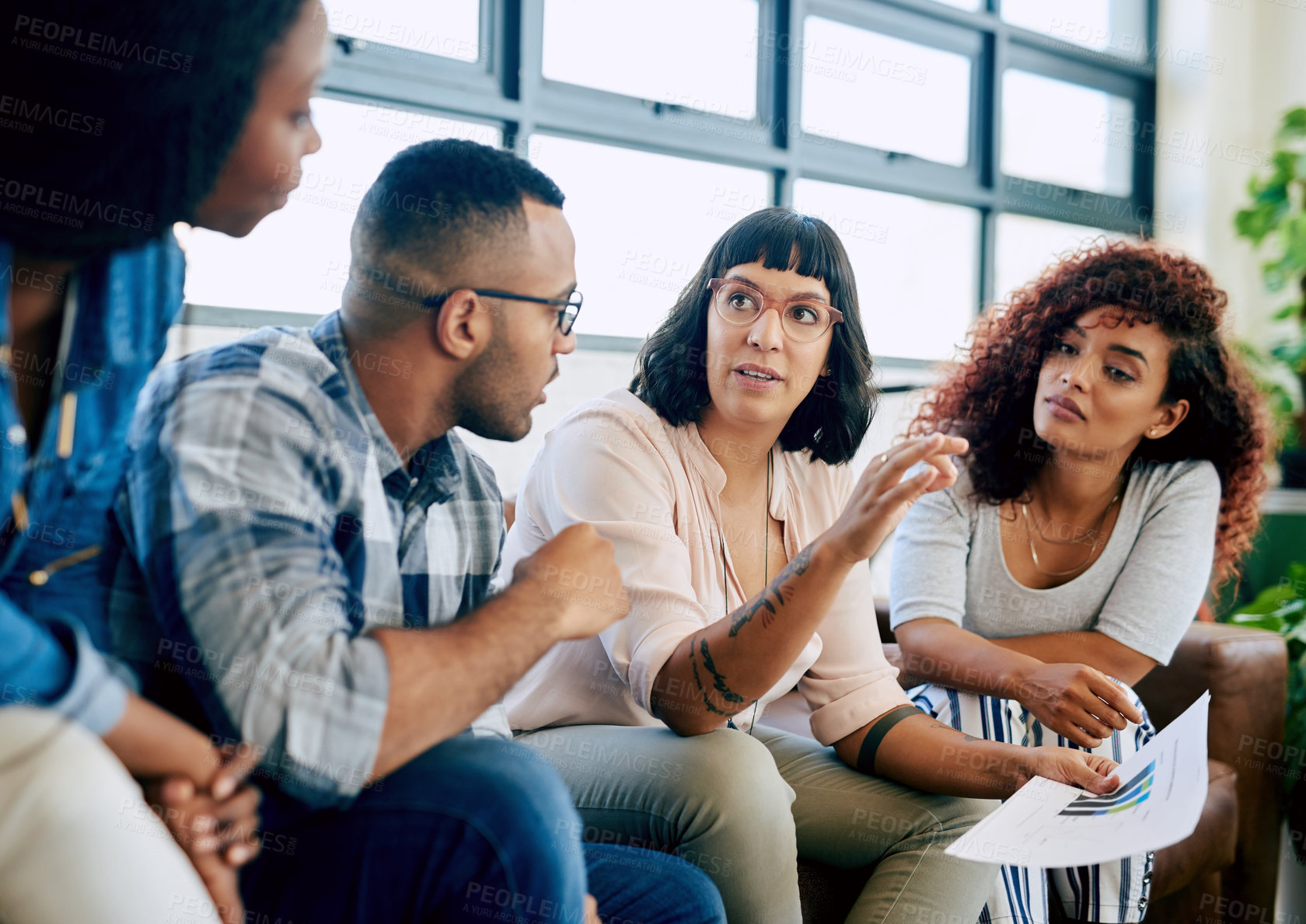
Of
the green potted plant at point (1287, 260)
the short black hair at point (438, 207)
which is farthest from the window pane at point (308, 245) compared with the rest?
the green potted plant at point (1287, 260)

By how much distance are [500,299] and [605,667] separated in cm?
50

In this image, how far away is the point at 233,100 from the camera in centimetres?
65

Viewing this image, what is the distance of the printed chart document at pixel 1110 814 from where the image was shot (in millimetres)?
937

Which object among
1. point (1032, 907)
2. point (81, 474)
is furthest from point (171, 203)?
point (1032, 907)

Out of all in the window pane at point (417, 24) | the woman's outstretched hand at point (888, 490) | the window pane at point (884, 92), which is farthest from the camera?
the window pane at point (884, 92)

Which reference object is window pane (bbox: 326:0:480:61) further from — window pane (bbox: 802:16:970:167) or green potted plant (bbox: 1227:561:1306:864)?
green potted plant (bbox: 1227:561:1306:864)

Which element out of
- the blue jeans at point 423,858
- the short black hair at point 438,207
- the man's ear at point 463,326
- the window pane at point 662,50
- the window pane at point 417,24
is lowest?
the blue jeans at point 423,858

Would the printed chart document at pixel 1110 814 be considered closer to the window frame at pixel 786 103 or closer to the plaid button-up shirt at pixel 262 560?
the plaid button-up shirt at pixel 262 560

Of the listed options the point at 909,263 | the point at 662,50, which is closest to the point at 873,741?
the point at 662,50

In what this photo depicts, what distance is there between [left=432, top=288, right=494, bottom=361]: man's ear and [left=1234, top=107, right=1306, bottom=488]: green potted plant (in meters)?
2.80

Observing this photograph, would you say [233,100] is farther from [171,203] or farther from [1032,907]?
[1032,907]

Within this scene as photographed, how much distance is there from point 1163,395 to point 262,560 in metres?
1.31

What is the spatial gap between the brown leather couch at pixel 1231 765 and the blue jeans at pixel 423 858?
1.04 meters

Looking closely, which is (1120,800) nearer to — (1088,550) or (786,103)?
(1088,550)
